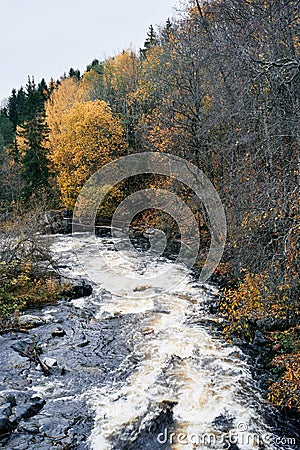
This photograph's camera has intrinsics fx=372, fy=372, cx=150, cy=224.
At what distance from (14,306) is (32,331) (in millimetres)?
1102

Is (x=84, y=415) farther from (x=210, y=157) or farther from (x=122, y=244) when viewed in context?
(x=122, y=244)

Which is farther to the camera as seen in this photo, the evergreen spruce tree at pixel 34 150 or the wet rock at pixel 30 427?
the evergreen spruce tree at pixel 34 150

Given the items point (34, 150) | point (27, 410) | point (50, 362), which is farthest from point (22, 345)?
point (34, 150)

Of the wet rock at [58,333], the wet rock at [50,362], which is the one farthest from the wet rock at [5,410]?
the wet rock at [58,333]

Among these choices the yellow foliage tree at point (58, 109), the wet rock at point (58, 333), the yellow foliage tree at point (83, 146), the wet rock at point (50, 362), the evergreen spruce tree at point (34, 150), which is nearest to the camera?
the wet rock at point (50, 362)

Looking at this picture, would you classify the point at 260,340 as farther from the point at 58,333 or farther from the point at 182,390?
the point at 58,333

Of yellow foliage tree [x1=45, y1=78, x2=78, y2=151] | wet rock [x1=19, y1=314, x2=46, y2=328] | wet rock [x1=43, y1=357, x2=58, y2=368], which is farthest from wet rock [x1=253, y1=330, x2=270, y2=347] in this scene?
yellow foliage tree [x1=45, y1=78, x2=78, y2=151]

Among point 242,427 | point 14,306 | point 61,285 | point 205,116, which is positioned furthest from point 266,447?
point 205,116

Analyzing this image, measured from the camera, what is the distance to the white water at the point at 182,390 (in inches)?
235

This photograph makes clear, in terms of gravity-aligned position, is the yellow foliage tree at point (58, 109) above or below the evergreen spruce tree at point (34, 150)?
above

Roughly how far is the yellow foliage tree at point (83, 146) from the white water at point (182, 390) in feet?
51.1

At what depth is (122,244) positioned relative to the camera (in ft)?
67.6

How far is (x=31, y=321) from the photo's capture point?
1026 centimetres

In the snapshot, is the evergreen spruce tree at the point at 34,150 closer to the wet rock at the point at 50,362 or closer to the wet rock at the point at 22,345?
the wet rock at the point at 22,345
